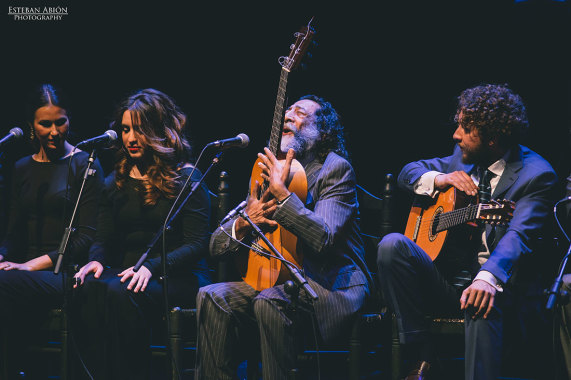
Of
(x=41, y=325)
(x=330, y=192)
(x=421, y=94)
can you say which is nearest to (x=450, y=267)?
(x=330, y=192)

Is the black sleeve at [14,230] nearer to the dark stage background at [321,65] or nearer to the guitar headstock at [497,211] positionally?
the dark stage background at [321,65]

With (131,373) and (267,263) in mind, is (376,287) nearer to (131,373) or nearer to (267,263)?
(267,263)

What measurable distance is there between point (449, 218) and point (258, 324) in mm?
1087

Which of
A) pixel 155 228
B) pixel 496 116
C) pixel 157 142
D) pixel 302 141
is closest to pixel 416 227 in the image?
pixel 496 116

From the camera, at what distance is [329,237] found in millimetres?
3119

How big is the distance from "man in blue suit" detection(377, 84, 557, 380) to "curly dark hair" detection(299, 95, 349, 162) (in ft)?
1.78

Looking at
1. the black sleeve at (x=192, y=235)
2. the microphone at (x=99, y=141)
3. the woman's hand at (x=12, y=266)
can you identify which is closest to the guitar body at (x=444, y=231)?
the black sleeve at (x=192, y=235)

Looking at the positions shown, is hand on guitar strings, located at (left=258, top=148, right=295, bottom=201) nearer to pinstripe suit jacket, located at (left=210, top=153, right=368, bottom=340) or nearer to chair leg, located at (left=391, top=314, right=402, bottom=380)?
pinstripe suit jacket, located at (left=210, top=153, right=368, bottom=340)

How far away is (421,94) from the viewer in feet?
13.7

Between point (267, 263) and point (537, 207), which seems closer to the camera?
point (537, 207)

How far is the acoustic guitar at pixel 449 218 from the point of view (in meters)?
2.88

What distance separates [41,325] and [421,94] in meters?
2.81

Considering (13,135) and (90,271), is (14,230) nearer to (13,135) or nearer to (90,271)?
(13,135)

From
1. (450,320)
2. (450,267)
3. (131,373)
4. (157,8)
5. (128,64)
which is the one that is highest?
(157,8)
